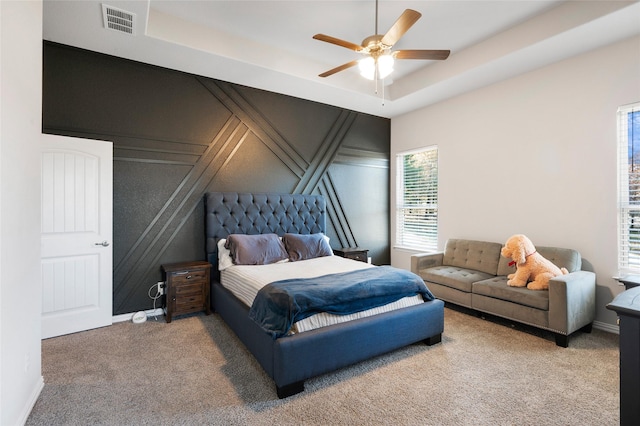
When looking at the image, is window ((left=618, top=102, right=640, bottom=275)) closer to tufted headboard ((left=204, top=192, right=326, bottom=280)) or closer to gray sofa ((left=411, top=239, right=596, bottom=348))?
gray sofa ((left=411, top=239, right=596, bottom=348))

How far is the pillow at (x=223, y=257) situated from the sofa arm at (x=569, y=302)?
3421 millimetres

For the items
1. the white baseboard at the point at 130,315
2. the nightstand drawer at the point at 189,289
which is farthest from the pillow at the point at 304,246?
the white baseboard at the point at 130,315

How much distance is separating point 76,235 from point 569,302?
495cm

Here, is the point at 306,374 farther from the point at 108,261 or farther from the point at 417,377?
the point at 108,261

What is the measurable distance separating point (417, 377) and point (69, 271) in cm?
355

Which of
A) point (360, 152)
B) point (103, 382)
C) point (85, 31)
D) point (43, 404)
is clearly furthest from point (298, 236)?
point (85, 31)

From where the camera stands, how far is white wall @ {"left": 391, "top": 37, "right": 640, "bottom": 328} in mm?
3293

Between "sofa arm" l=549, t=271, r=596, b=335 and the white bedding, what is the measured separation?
1.26 metres

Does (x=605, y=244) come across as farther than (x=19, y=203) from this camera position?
Yes

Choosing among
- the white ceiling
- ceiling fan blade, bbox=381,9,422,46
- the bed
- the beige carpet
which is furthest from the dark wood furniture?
the white ceiling

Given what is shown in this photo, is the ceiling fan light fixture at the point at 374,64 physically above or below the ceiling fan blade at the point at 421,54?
below

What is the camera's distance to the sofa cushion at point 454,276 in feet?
12.3

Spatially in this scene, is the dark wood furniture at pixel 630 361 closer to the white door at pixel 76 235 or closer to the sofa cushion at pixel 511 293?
the sofa cushion at pixel 511 293

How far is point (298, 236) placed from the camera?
432 cm
